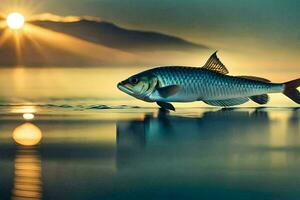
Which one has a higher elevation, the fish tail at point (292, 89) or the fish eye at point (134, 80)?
the fish eye at point (134, 80)

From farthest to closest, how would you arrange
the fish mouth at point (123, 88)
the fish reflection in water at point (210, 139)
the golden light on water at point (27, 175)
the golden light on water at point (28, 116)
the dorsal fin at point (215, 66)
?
the dorsal fin at point (215, 66) < the fish mouth at point (123, 88) < the golden light on water at point (28, 116) < the fish reflection in water at point (210, 139) < the golden light on water at point (27, 175)

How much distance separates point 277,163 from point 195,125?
3.00 feet

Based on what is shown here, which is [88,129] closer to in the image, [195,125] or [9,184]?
[195,125]

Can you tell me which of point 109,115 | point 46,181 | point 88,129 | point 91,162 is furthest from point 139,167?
point 109,115

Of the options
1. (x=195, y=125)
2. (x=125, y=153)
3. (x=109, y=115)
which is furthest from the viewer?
(x=109, y=115)

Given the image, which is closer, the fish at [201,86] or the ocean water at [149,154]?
the ocean water at [149,154]

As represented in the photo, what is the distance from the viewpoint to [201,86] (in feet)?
10.8

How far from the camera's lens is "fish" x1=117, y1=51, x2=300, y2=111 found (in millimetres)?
3211

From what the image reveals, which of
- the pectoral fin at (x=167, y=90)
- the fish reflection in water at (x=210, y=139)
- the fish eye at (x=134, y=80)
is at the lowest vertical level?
the fish reflection in water at (x=210, y=139)

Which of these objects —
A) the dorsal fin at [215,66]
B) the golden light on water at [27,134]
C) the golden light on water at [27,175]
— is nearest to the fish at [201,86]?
the dorsal fin at [215,66]

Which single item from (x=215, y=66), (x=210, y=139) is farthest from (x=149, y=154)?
(x=215, y=66)

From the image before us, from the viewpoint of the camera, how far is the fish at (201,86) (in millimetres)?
3211

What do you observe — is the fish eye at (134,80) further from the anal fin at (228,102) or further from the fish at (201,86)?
the anal fin at (228,102)

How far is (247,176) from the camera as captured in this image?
69.6 inches
